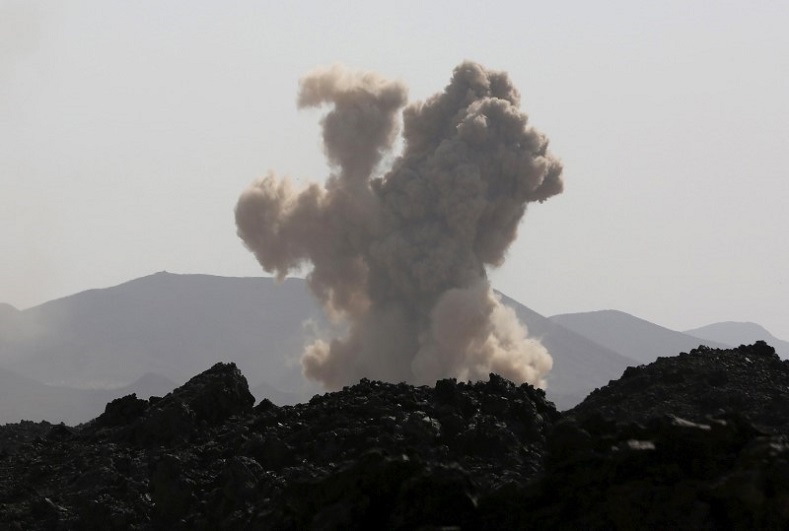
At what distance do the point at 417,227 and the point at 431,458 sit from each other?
43.0 m

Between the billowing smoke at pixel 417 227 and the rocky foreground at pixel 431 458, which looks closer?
the rocky foreground at pixel 431 458

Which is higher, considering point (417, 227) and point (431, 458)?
point (417, 227)

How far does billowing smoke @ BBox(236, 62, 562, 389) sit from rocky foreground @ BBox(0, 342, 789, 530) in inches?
1139

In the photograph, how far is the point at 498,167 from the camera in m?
67.2

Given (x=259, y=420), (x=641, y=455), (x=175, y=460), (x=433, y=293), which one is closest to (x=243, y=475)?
(x=175, y=460)

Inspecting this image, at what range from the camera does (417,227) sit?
66.3 m

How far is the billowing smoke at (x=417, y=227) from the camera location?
64812 millimetres

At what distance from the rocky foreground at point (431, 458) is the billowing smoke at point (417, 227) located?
28940 millimetres

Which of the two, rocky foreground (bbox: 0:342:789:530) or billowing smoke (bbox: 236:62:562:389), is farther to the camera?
billowing smoke (bbox: 236:62:562:389)

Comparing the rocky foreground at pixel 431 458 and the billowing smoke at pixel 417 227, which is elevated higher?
the billowing smoke at pixel 417 227

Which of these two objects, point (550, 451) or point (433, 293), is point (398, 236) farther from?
point (550, 451)

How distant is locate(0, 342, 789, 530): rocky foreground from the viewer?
1595cm

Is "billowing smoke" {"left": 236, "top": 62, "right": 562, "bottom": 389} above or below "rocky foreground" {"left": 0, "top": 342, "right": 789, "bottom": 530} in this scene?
above

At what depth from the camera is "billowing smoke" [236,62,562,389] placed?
6481 cm
